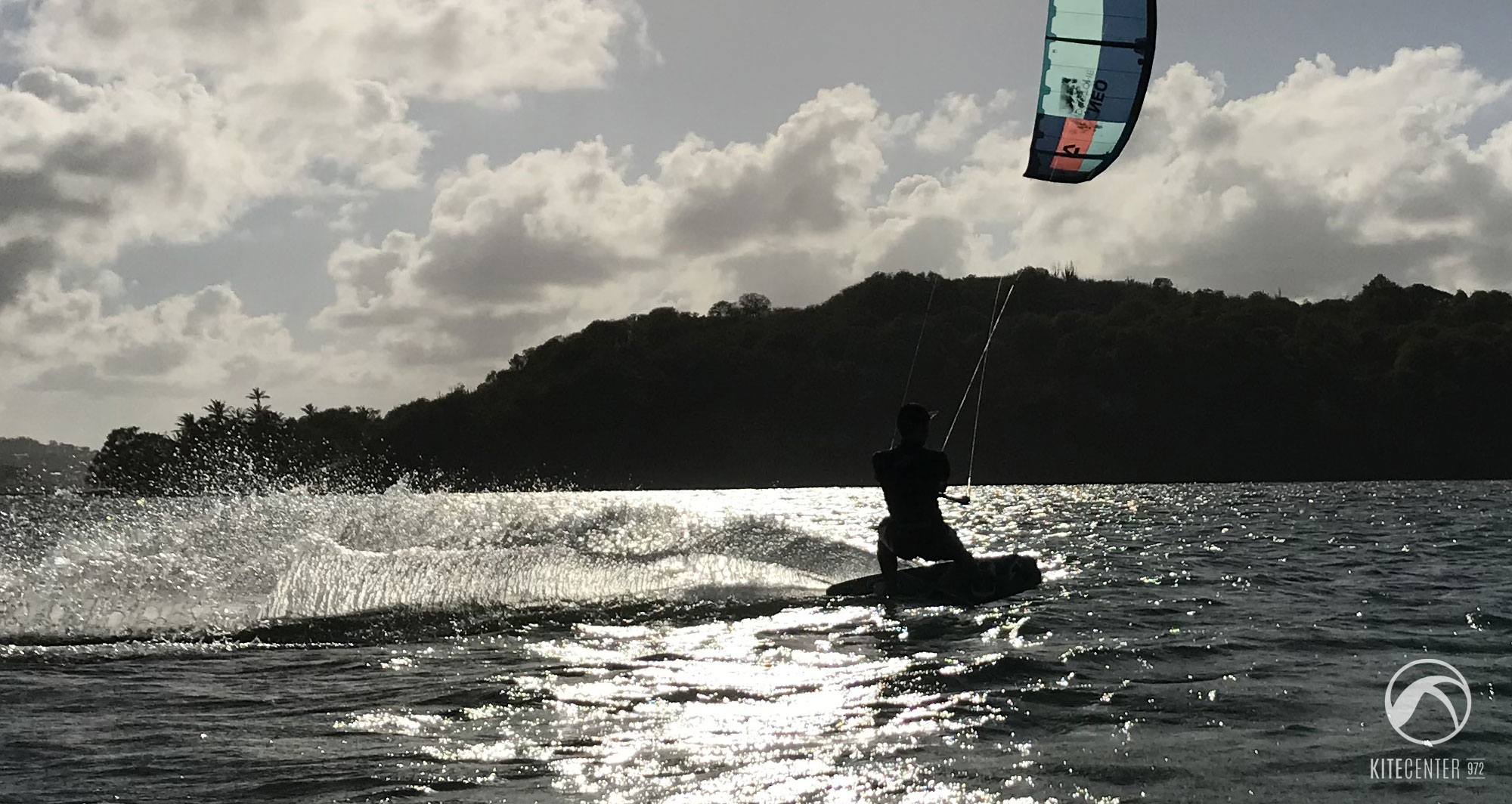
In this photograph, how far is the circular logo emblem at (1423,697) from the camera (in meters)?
9.18

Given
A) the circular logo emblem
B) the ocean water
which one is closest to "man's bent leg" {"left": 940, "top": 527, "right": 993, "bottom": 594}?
the ocean water

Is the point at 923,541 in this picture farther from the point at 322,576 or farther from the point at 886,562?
the point at 322,576

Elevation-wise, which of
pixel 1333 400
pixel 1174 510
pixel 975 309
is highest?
pixel 975 309

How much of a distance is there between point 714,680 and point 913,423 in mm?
4399

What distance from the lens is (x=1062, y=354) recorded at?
162 m

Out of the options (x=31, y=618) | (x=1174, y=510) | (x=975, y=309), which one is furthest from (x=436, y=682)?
(x=975, y=309)

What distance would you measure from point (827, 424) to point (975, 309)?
33262 millimetres

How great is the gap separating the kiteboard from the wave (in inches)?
124

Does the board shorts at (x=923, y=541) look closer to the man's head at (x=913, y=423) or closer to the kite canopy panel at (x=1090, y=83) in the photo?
the man's head at (x=913, y=423)

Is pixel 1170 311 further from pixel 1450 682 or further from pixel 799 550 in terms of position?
pixel 1450 682

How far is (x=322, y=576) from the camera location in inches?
749

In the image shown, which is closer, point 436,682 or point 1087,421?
point 436,682

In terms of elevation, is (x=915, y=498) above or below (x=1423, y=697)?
above

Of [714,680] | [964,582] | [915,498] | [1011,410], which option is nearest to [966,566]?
[964,582]
